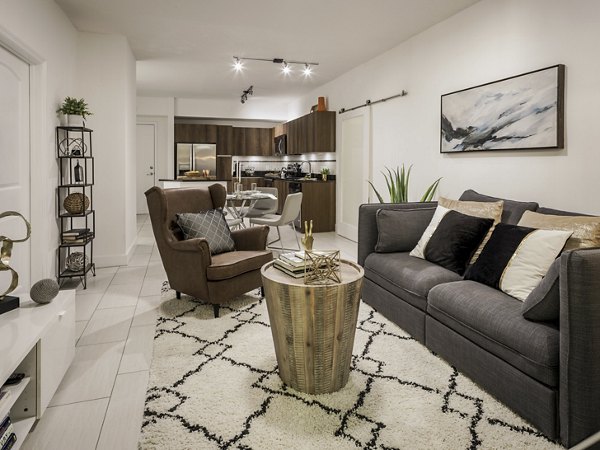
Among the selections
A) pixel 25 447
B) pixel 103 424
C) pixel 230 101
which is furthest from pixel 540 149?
pixel 230 101

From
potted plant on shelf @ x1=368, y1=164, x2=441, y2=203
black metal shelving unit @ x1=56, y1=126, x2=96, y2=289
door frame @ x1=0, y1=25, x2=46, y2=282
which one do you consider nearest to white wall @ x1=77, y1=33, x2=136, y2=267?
black metal shelving unit @ x1=56, y1=126, x2=96, y2=289

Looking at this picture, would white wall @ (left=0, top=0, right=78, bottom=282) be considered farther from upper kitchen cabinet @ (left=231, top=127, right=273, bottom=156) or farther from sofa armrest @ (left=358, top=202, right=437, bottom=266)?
upper kitchen cabinet @ (left=231, top=127, right=273, bottom=156)

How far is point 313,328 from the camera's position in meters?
2.01

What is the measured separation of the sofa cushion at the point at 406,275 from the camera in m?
2.65

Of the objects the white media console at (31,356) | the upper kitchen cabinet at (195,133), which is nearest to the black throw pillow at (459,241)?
the white media console at (31,356)

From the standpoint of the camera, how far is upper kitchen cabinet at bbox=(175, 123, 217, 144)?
962 cm

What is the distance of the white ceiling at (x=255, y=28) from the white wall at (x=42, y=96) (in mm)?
482

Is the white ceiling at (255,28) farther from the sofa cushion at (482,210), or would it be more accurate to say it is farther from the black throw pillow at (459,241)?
the black throw pillow at (459,241)

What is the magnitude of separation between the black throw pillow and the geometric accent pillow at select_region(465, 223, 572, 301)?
0.85ft

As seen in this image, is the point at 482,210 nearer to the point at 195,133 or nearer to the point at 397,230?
the point at 397,230

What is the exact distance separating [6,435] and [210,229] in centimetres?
210

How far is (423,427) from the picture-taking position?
72.1 inches

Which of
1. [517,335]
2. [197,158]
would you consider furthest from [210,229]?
[197,158]

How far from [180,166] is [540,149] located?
26.2 feet
